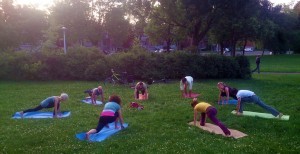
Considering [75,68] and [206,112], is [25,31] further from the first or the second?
[206,112]

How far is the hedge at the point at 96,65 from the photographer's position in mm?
27891

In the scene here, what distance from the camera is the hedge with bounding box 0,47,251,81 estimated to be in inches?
1098

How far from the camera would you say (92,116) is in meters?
13.8

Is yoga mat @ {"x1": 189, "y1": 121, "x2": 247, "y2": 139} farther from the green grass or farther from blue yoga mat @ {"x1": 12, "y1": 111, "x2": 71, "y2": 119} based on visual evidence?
blue yoga mat @ {"x1": 12, "y1": 111, "x2": 71, "y2": 119}

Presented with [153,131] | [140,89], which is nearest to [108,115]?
[153,131]

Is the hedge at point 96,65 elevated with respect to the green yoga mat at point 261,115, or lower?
elevated

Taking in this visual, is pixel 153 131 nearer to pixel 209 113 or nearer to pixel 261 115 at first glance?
pixel 209 113

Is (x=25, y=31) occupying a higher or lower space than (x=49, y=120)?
higher

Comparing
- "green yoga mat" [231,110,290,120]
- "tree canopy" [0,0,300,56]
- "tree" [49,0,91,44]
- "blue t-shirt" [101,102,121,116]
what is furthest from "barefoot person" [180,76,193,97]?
"tree" [49,0,91,44]

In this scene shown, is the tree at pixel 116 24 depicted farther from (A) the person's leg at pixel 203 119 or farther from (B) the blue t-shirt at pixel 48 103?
(A) the person's leg at pixel 203 119

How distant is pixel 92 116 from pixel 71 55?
53.0ft

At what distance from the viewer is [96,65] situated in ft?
92.1

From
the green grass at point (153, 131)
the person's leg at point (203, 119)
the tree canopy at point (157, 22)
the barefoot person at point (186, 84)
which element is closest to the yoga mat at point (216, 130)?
the person's leg at point (203, 119)

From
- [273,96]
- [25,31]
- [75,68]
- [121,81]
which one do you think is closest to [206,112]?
[273,96]
